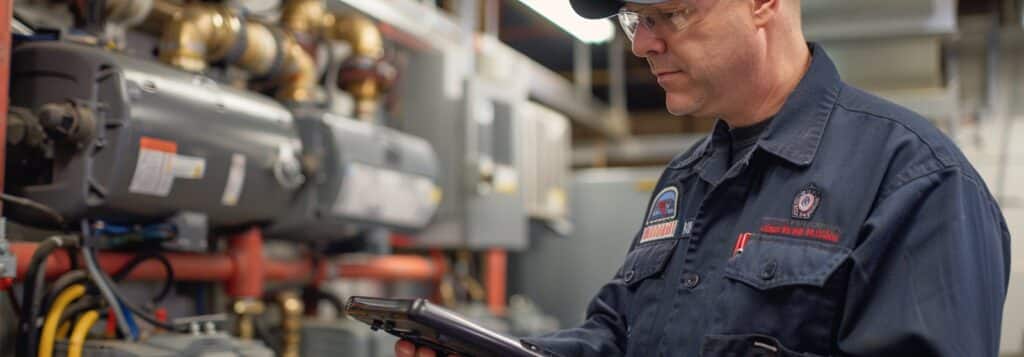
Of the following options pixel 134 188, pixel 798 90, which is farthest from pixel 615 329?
pixel 134 188

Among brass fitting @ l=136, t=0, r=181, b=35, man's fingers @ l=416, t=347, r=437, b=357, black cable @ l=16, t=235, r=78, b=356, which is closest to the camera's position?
man's fingers @ l=416, t=347, r=437, b=357

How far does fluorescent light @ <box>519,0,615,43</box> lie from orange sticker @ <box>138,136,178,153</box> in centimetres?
149

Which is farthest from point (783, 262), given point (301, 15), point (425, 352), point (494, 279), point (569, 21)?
point (494, 279)

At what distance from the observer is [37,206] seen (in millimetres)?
2215

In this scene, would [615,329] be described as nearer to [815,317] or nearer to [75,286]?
[815,317]

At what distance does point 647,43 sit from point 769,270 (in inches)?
14.9

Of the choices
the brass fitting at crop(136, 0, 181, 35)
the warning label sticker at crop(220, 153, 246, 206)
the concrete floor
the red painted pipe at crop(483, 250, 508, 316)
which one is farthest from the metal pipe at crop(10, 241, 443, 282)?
the concrete floor

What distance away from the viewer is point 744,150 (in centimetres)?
162

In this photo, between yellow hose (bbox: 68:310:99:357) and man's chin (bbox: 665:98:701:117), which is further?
yellow hose (bbox: 68:310:99:357)

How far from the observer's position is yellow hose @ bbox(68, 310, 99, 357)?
7.54 ft

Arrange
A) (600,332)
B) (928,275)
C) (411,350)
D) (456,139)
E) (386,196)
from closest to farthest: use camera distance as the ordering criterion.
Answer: (928,275)
(411,350)
(600,332)
(386,196)
(456,139)

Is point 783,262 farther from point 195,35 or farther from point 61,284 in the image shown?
point 195,35

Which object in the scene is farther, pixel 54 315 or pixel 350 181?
pixel 350 181

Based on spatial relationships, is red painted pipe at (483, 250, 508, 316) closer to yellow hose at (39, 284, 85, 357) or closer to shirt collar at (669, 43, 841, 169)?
yellow hose at (39, 284, 85, 357)
